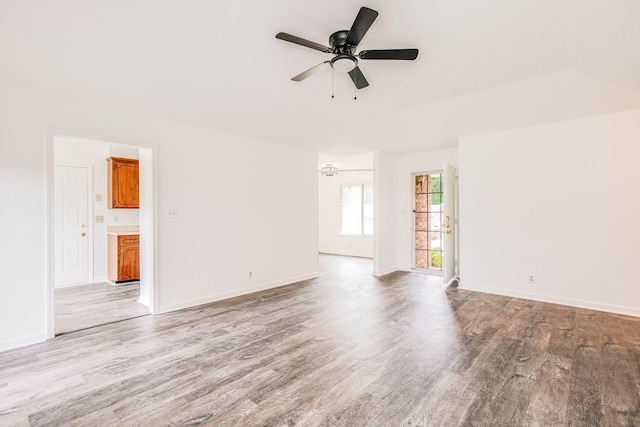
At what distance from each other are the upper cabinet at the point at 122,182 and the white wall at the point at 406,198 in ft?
18.0

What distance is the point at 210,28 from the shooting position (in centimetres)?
229

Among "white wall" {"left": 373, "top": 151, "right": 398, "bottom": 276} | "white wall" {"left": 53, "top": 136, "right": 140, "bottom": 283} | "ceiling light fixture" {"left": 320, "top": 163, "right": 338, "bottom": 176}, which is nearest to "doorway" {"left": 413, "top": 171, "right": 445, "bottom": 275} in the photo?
"white wall" {"left": 373, "top": 151, "right": 398, "bottom": 276}

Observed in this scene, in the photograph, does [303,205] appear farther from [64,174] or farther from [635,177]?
[635,177]

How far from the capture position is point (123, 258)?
5574mm

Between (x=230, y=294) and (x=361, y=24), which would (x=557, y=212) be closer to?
(x=361, y=24)

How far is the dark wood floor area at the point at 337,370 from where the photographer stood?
1993 mm

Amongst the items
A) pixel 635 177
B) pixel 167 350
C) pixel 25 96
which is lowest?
pixel 167 350

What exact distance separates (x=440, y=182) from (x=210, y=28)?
5432mm

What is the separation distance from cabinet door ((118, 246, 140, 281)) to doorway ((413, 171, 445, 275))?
5.63 m

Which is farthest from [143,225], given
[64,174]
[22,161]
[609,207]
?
[609,207]

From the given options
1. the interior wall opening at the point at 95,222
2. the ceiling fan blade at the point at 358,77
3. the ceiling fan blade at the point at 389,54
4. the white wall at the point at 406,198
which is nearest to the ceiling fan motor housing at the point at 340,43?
the ceiling fan blade at the point at 389,54

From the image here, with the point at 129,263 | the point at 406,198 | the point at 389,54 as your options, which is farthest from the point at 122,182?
the point at 406,198

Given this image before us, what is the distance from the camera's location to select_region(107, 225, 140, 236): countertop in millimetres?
5598

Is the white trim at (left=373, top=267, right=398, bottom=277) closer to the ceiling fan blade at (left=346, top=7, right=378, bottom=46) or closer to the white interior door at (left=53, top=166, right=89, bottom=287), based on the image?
the ceiling fan blade at (left=346, top=7, right=378, bottom=46)
